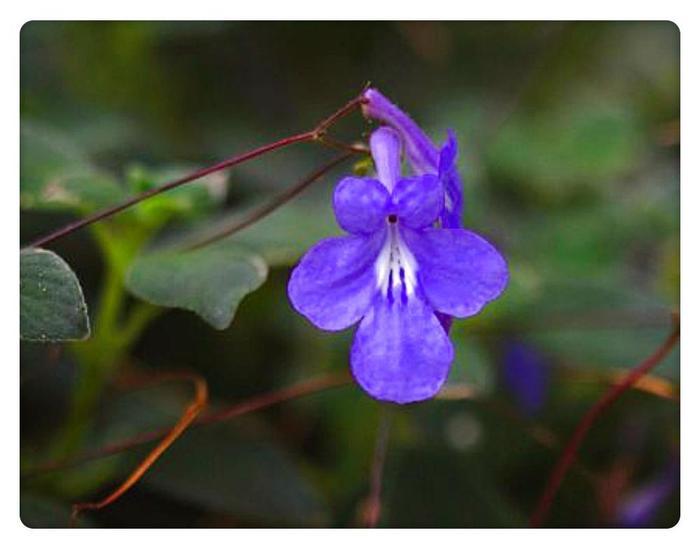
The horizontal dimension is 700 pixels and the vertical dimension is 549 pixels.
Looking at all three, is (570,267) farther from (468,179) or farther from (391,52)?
(391,52)

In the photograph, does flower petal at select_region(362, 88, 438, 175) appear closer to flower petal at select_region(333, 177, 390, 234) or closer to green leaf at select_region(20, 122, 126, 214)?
flower petal at select_region(333, 177, 390, 234)

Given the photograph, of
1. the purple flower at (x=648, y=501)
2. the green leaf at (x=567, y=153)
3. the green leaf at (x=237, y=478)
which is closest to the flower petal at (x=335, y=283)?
the green leaf at (x=237, y=478)

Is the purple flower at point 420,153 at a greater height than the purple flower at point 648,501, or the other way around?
the purple flower at point 420,153

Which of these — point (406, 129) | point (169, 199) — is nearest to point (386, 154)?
point (406, 129)

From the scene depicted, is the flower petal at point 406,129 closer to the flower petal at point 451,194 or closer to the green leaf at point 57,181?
the flower petal at point 451,194

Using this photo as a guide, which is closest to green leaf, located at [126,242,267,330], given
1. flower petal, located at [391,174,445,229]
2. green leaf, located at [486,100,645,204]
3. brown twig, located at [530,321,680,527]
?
flower petal, located at [391,174,445,229]
